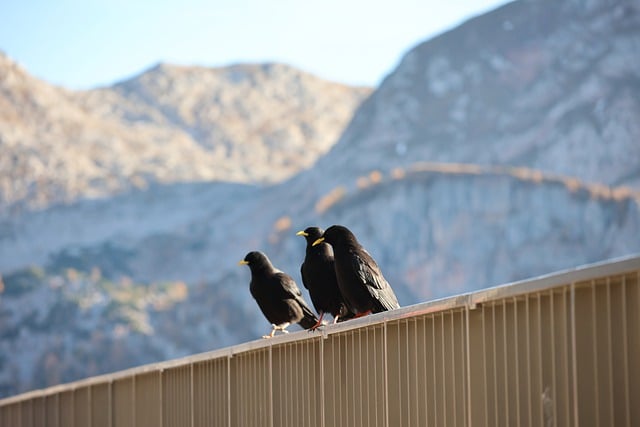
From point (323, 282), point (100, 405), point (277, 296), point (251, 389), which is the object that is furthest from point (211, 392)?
point (100, 405)

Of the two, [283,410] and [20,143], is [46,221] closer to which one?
[20,143]

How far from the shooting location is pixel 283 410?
8.84 m

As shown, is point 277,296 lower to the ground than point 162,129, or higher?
lower

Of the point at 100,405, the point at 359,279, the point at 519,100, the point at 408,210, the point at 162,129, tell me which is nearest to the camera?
the point at 359,279

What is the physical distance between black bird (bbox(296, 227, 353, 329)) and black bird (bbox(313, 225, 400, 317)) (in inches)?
36.4

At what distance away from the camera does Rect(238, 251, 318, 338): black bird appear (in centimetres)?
1229

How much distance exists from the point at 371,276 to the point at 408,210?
3469 inches

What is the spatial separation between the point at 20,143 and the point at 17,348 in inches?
1303

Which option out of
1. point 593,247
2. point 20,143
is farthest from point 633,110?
point 20,143

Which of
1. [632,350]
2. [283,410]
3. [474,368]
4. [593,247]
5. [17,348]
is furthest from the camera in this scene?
[17,348]

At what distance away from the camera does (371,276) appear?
898cm

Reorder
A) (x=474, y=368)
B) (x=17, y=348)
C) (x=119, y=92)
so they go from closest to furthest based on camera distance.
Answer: (x=474, y=368), (x=17, y=348), (x=119, y=92)

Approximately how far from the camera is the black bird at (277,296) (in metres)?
12.3

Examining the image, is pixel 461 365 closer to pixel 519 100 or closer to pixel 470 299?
pixel 470 299
